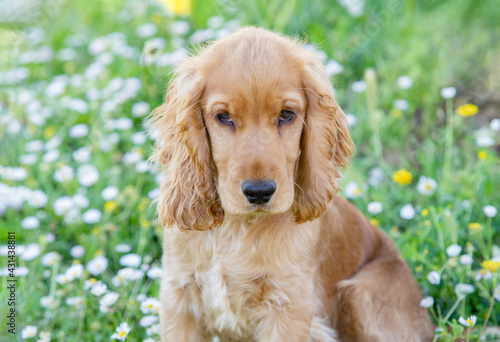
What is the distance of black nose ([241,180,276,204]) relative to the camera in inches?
94.6

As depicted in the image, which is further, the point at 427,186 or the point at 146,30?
the point at 146,30

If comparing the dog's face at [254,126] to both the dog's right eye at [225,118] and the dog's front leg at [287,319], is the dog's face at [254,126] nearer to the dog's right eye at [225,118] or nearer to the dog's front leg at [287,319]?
the dog's right eye at [225,118]

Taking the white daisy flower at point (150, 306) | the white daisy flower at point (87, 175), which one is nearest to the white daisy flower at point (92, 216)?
the white daisy flower at point (87, 175)

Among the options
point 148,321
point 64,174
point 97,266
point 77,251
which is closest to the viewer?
point 148,321

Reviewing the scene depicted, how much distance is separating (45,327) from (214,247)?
1.24m

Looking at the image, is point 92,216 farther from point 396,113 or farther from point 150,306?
point 396,113

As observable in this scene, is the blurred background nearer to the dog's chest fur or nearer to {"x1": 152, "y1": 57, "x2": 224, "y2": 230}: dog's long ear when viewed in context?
{"x1": 152, "y1": 57, "x2": 224, "y2": 230}: dog's long ear

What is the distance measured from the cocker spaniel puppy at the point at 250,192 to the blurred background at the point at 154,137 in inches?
14.3

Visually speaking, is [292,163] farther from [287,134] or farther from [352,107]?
[352,107]

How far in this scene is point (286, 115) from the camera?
2584 millimetres

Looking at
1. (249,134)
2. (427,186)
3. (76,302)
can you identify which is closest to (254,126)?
(249,134)

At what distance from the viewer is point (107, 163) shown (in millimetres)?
4492

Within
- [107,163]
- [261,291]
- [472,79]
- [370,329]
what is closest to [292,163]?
[261,291]

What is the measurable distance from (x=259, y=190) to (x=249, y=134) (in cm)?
24
